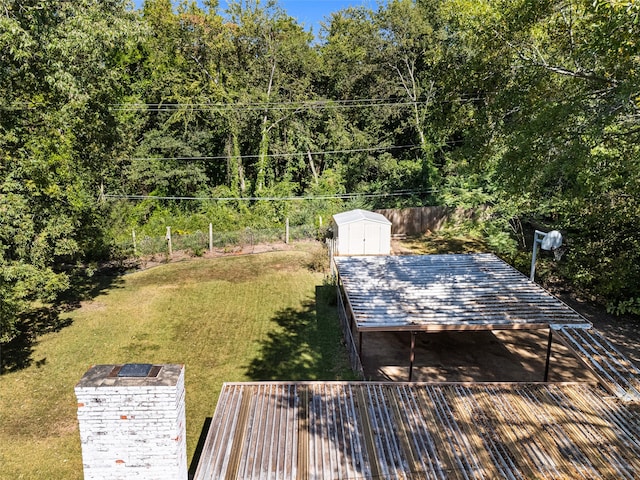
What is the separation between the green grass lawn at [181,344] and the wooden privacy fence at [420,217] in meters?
8.30

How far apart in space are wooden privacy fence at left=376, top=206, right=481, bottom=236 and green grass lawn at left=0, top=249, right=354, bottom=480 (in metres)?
8.30

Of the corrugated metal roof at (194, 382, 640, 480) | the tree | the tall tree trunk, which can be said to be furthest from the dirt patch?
the tall tree trunk

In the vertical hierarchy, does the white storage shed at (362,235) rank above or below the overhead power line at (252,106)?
below

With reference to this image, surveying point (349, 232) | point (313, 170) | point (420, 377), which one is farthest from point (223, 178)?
point (420, 377)

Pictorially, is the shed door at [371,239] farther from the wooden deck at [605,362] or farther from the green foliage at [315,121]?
the wooden deck at [605,362]

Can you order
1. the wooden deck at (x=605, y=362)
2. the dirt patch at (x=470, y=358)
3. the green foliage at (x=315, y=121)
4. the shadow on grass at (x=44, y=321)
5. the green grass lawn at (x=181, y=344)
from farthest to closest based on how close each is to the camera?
1. the shadow on grass at (x=44, y=321)
2. the green foliage at (x=315, y=121)
3. the dirt patch at (x=470, y=358)
4. the green grass lawn at (x=181, y=344)
5. the wooden deck at (x=605, y=362)

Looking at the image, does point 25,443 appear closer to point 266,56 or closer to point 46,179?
point 46,179

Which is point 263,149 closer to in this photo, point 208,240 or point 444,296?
point 208,240

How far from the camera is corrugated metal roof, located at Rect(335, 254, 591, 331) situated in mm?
8625

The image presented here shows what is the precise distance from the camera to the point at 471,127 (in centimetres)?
1502

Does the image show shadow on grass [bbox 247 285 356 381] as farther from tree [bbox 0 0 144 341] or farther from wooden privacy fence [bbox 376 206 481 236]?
wooden privacy fence [bbox 376 206 481 236]

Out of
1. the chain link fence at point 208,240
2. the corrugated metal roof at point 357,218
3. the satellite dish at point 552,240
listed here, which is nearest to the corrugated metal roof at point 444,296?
the satellite dish at point 552,240

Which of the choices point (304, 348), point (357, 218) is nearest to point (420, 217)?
→ point (357, 218)

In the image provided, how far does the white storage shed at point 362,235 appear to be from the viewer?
61.0 feet
